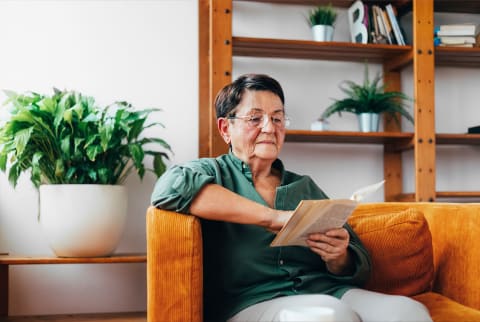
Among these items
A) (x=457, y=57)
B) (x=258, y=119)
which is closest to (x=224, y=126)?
(x=258, y=119)

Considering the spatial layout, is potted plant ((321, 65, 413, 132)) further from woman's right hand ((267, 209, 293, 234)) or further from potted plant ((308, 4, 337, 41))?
woman's right hand ((267, 209, 293, 234))

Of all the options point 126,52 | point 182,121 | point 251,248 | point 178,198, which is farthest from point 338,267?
point 126,52

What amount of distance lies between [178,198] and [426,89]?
2.15 m

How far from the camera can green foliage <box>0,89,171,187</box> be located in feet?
8.77

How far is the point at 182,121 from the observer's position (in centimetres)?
332

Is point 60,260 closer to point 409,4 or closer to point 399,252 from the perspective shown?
point 399,252

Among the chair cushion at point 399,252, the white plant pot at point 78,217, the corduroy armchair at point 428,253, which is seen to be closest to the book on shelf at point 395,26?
the corduroy armchair at point 428,253

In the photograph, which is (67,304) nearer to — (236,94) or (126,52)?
(126,52)

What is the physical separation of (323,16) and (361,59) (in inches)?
15.9

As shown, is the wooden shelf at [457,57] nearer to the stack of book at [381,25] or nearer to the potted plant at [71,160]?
the stack of book at [381,25]

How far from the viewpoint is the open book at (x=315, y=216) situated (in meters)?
1.46

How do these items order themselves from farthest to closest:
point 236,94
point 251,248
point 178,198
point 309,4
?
point 309,4 < point 236,94 < point 251,248 < point 178,198

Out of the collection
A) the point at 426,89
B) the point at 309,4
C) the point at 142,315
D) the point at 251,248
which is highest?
the point at 309,4

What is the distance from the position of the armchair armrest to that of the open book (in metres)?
0.22
